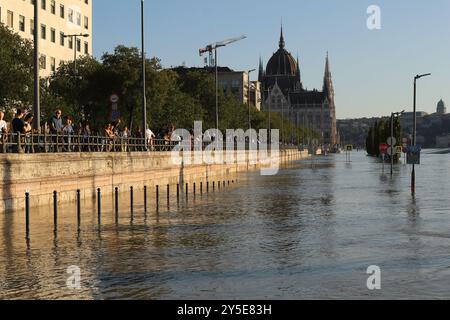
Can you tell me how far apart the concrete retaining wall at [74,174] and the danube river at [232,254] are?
3.97 ft

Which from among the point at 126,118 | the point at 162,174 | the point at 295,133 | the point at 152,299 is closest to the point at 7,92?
the point at 162,174

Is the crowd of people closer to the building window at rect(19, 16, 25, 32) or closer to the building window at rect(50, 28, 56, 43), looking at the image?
the building window at rect(19, 16, 25, 32)

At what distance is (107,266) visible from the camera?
44.4 ft

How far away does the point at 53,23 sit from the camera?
82.6 meters

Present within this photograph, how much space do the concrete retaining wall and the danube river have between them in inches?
47.7

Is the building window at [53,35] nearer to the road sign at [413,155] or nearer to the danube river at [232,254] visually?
the road sign at [413,155]

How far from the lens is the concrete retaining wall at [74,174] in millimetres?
24625

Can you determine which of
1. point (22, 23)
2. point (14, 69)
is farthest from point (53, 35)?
point (14, 69)

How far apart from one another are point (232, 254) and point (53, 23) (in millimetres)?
72138

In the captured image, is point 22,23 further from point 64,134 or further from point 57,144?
point 57,144

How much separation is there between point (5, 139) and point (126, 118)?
3927 cm

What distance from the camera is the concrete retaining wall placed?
24.6m

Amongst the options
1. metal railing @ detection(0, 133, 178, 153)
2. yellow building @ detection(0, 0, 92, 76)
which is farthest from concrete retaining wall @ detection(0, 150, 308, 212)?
yellow building @ detection(0, 0, 92, 76)

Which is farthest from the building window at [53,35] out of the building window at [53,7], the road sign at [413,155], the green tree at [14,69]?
the road sign at [413,155]
